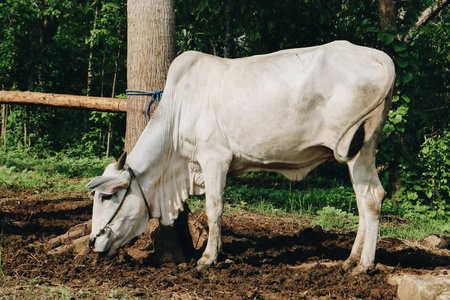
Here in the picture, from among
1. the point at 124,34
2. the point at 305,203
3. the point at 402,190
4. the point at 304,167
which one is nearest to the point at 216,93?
the point at 304,167

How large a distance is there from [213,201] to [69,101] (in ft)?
7.92

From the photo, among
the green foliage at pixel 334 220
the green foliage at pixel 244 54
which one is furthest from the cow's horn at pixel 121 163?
the green foliage at pixel 244 54

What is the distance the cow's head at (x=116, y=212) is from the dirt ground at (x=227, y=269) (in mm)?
234

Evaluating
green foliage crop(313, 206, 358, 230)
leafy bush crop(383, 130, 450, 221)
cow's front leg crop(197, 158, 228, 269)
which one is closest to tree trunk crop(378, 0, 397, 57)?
leafy bush crop(383, 130, 450, 221)

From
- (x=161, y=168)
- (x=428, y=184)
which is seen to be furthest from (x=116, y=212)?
(x=428, y=184)

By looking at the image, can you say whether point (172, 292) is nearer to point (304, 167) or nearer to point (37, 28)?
point (304, 167)

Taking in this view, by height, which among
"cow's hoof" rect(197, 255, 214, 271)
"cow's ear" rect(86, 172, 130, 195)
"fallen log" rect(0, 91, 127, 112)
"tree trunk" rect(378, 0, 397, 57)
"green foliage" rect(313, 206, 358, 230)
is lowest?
"green foliage" rect(313, 206, 358, 230)

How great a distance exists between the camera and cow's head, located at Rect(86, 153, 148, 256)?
3.86 meters

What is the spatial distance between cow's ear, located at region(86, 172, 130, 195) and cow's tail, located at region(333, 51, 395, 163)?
1.69 m

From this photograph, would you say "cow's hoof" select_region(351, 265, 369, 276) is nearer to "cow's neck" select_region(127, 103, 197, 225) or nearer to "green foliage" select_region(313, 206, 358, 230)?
"cow's neck" select_region(127, 103, 197, 225)

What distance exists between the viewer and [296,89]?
12.2 ft

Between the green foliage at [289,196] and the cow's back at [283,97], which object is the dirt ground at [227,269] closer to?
the cow's back at [283,97]

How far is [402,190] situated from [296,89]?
4.64 meters

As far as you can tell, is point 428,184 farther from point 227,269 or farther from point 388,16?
point 227,269
